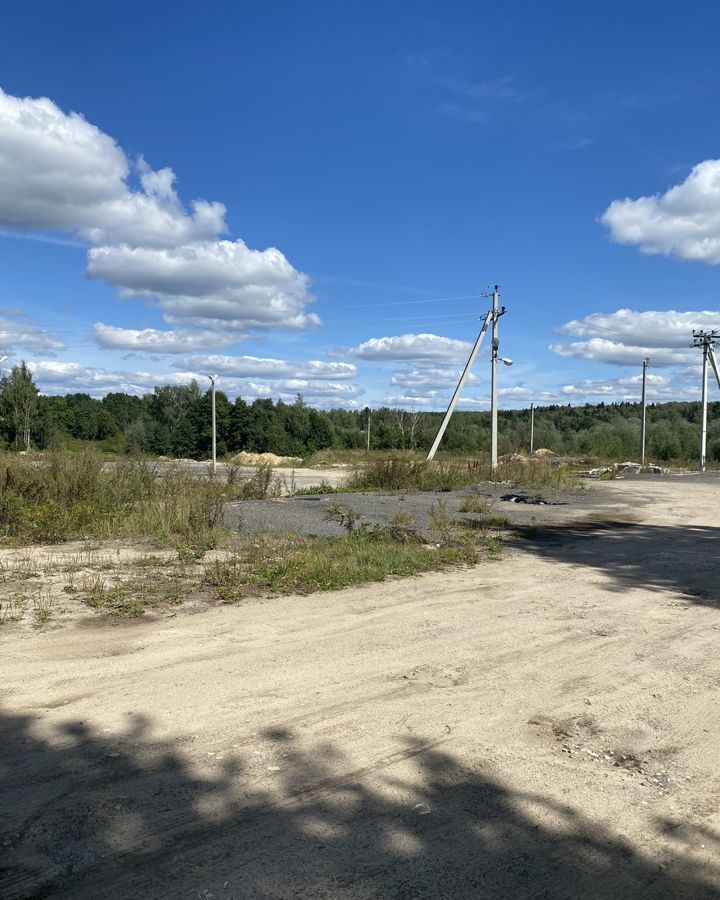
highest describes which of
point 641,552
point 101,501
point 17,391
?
point 17,391

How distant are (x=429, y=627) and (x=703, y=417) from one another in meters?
40.1

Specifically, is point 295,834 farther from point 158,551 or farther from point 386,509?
point 386,509

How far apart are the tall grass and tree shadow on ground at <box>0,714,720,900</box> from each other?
23.3ft

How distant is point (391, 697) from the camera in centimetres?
444

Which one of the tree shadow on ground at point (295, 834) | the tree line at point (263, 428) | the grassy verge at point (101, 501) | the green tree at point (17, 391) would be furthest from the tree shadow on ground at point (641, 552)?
the green tree at point (17, 391)

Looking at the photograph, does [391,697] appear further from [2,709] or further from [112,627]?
[112,627]

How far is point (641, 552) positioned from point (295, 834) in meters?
8.99

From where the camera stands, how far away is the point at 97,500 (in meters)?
12.4

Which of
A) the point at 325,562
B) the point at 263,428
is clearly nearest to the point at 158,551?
the point at 325,562

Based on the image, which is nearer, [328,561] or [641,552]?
[328,561]

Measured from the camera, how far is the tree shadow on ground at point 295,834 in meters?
2.61

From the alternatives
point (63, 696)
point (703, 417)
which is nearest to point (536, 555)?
point (63, 696)

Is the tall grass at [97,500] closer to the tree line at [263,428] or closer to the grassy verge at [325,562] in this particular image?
the grassy verge at [325,562]

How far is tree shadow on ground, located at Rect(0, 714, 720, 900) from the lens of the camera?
8.57 feet
